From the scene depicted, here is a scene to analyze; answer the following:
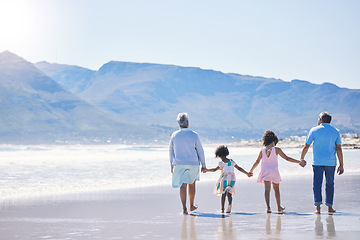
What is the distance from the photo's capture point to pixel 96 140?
162 m

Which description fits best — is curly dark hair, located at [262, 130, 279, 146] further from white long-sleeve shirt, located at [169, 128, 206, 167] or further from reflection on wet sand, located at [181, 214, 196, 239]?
reflection on wet sand, located at [181, 214, 196, 239]

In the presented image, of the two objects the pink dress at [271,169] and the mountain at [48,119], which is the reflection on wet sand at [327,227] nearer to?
the pink dress at [271,169]

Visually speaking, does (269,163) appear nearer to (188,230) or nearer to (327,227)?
(327,227)

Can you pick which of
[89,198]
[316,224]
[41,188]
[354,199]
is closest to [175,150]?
[316,224]

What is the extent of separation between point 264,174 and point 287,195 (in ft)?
9.77

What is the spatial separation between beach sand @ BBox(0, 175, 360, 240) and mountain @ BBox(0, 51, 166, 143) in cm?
14026

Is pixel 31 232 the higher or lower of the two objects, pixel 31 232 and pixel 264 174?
the lower

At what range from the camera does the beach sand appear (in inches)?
301

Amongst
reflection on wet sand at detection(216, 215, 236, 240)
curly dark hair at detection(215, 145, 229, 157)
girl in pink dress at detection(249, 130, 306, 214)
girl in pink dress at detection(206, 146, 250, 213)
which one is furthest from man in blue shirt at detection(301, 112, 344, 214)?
reflection on wet sand at detection(216, 215, 236, 240)

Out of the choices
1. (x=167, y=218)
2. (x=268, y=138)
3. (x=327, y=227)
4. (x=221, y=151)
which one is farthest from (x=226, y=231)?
(x=268, y=138)

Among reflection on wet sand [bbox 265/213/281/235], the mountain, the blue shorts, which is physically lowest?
reflection on wet sand [bbox 265/213/281/235]

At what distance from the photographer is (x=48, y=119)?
6752 inches

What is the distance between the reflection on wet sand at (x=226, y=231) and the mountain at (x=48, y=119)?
144 meters

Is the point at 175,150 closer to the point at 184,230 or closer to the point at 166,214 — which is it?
the point at 166,214
